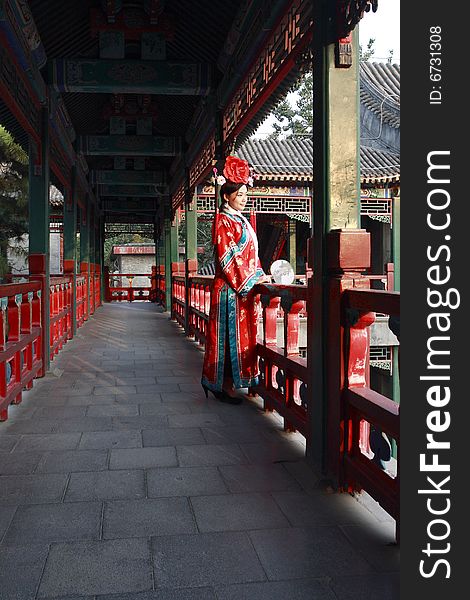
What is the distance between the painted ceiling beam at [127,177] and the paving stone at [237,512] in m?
10.1

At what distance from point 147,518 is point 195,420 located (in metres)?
1.63

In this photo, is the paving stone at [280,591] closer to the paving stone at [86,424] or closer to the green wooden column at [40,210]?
the paving stone at [86,424]

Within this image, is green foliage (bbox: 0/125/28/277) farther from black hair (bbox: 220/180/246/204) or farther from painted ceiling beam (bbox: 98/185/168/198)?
black hair (bbox: 220/180/246/204)

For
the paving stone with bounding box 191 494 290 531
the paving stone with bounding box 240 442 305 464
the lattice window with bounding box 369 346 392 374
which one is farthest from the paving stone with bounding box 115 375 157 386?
the lattice window with bounding box 369 346 392 374

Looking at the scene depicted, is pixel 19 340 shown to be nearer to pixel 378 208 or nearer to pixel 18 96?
pixel 18 96

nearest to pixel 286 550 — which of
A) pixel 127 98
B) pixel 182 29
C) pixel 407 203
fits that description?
pixel 407 203

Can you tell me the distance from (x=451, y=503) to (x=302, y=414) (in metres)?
1.85

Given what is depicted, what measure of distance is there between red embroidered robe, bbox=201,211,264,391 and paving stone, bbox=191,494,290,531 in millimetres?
1781

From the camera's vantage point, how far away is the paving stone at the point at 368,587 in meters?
1.86

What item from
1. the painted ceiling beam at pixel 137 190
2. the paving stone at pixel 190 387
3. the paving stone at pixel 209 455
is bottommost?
the paving stone at pixel 209 455

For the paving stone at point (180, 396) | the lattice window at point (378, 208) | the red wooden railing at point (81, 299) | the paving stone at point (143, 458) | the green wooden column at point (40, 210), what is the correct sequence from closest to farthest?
the paving stone at point (143, 458)
the paving stone at point (180, 396)
the green wooden column at point (40, 210)
the red wooden railing at point (81, 299)
the lattice window at point (378, 208)

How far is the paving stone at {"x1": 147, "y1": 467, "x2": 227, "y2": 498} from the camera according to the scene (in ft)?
9.03

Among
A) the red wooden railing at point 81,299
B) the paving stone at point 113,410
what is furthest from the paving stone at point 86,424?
the red wooden railing at point 81,299

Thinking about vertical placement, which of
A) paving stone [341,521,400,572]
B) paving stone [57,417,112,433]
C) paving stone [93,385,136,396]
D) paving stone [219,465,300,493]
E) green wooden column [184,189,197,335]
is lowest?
paving stone [341,521,400,572]
